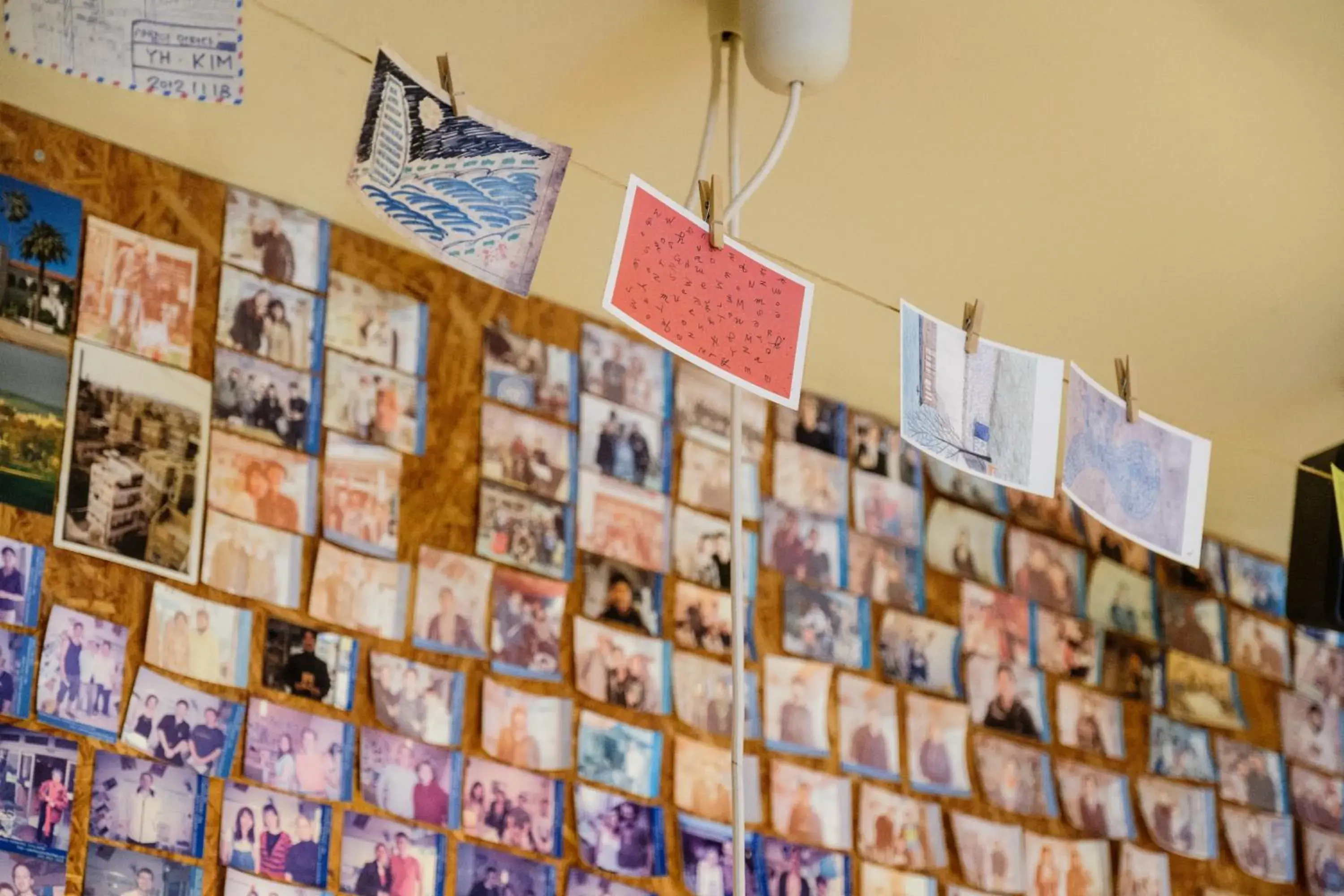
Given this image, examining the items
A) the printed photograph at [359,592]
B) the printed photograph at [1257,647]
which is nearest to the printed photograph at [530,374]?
the printed photograph at [359,592]

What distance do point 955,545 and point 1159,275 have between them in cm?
59

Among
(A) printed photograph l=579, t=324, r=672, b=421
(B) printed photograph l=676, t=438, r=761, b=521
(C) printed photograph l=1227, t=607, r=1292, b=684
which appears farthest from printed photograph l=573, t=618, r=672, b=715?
(C) printed photograph l=1227, t=607, r=1292, b=684

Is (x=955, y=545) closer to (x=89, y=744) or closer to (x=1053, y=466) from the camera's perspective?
(x=1053, y=466)

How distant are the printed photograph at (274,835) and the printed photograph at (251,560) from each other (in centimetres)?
23

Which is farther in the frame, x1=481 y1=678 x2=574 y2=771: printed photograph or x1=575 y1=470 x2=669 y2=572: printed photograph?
x1=575 y1=470 x2=669 y2=572: printed photograph

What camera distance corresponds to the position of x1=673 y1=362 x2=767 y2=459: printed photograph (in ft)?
7.52

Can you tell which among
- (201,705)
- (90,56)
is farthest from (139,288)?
(90,56)

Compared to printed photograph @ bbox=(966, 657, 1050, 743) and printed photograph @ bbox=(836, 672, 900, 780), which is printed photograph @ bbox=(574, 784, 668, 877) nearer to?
printed photograph @ bbox=(836, 672, 900, 780)

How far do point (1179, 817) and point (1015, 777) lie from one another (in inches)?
14.0

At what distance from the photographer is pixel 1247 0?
5.36 feet

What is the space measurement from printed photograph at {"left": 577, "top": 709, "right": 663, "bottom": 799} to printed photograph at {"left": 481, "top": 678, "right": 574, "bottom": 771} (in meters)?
0.03

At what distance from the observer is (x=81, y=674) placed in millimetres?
1663

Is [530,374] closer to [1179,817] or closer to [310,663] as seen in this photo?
[310,663]

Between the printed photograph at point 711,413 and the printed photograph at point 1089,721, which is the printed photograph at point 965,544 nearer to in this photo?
the printed photograph at point 1089,721
